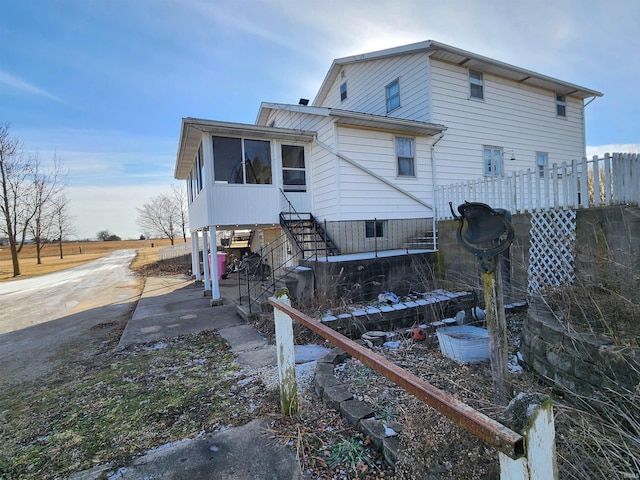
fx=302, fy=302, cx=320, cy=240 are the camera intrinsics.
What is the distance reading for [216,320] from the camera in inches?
276

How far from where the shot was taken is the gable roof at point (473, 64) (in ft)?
30.6

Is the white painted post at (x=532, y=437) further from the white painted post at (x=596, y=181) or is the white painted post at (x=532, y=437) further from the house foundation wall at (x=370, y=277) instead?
the white painted post at (x=596, y=181)

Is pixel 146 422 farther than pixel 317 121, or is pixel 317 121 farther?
pixel 317 121

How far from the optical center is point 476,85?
10.5m

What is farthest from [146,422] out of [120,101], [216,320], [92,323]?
[120,101]

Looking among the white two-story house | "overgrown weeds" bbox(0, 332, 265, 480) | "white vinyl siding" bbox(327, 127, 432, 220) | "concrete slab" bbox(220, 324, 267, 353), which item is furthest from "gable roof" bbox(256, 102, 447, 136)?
"overgrown weeds" bbox(0, 332, 265, 480)

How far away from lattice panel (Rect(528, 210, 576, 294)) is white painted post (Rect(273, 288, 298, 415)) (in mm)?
4438

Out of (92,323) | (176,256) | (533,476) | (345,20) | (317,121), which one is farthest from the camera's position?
(176,256)

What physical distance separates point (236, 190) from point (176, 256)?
15.6 meters

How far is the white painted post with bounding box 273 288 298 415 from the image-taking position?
275cm

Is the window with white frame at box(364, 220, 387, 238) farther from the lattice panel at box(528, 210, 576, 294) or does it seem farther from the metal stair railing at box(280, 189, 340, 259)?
the lattice panel at box(528, 210, 576, 294)

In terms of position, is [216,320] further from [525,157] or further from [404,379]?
[525,157]

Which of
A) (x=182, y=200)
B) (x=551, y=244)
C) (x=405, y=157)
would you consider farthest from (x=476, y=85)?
(x=182, y=200)

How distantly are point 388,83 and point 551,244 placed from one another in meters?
7.95
